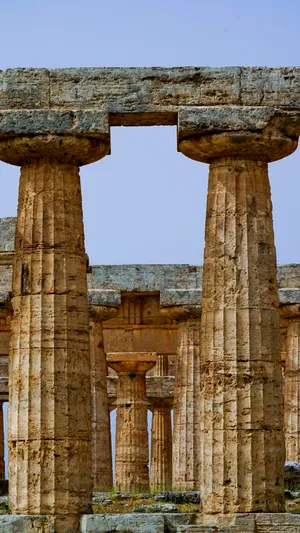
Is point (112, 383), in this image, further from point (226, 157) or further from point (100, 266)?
point (226, 157)

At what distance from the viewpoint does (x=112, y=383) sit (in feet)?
222

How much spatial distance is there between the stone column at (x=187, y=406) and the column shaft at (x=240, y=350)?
16764mm

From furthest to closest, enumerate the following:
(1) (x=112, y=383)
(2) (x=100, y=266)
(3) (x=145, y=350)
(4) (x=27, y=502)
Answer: (1) (x=112, y=383)
(3) (x=145, y=350)
(2) (x=100, y=266)
(4) (x=27, y=502)

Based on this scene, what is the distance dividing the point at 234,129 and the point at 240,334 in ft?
14.1

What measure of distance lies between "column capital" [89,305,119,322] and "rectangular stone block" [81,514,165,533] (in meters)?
17.6

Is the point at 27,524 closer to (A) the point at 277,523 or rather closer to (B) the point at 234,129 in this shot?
(A) the point at 277,523

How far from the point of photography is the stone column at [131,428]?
6009 centimetres

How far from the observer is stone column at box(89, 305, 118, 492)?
52406mm

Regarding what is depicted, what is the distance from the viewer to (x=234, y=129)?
114ft

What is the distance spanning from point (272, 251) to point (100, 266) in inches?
651

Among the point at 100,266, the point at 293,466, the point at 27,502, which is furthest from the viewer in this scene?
the point at 100,266

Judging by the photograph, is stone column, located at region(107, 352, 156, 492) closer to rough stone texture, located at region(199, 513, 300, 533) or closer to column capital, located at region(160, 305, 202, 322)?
column capital, located at region(160, 305, 202, 322)

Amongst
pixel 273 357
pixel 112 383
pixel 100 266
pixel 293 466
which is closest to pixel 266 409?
pixel 273 357

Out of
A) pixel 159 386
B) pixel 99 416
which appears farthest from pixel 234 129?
pixel 159 386
